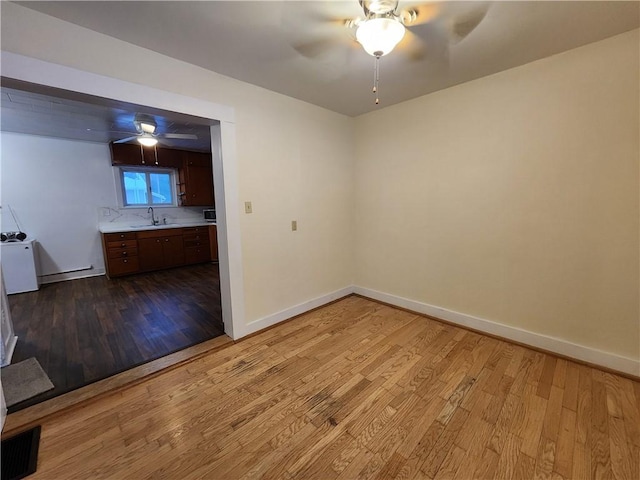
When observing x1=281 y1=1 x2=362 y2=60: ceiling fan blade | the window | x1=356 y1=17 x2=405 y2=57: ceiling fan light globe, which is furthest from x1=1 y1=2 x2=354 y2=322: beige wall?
the window

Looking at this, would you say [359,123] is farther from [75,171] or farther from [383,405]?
[75,171]

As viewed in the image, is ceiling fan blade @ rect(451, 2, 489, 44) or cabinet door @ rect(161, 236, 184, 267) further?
cabinet door @ rect(161, 236, 184, 267)

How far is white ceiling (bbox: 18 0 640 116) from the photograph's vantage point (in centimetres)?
149

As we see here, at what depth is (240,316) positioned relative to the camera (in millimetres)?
2578

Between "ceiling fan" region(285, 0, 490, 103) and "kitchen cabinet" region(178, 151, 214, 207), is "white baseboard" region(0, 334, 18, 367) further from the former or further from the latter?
"kitchen cabinet" region(178, 151, 214, 207)

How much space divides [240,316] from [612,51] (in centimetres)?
348

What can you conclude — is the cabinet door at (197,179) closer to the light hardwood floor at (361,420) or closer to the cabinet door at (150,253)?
the cabinet door at (150,253)

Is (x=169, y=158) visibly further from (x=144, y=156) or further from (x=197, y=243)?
(x=197, y=243)

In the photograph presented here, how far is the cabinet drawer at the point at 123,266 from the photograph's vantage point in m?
4.62

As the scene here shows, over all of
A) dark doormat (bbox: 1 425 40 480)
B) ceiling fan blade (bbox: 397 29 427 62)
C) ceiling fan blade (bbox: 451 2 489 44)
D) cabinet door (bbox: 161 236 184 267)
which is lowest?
dark doormat (bbox: 1 425 40 480)

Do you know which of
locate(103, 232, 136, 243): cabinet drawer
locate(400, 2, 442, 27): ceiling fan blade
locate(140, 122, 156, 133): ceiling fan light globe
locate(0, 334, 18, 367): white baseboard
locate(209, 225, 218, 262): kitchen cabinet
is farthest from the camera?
locate(209, 225, 218, 262): kitchen cabinet

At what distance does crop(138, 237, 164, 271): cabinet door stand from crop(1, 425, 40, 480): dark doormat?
375cm

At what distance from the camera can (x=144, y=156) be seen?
5.07 meters

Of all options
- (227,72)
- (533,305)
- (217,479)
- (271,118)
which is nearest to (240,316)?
(217,479)
